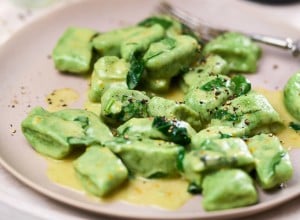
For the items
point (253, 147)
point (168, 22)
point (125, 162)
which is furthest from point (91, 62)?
point (253, 147)

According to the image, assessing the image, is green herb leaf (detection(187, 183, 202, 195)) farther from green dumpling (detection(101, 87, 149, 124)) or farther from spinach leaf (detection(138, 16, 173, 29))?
spinach leaf (detection(138, 16, 173, 29))

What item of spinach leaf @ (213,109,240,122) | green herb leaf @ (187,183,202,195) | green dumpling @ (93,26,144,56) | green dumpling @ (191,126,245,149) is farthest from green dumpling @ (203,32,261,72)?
green herb leaf @ (187,183,202,195)

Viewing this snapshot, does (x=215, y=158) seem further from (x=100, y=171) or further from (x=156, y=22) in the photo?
(x=156, y=22)

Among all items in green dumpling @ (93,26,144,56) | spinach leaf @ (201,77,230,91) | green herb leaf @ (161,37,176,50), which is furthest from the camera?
green dumpling @ (93,26,144,56)

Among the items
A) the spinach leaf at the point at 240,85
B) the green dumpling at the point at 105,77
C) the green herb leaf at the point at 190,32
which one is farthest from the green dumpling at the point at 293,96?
the green dumpling at the point at 105,77

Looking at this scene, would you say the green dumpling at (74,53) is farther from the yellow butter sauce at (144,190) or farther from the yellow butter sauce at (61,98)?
the yellow butter sauce at (144,190)

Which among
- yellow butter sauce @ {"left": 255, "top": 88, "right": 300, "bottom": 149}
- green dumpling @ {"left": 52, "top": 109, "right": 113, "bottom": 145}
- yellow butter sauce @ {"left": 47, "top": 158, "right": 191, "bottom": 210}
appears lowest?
yellow butter sauce @ {"left": 255, "top": 88, "right": 300, "bottom": 149}
